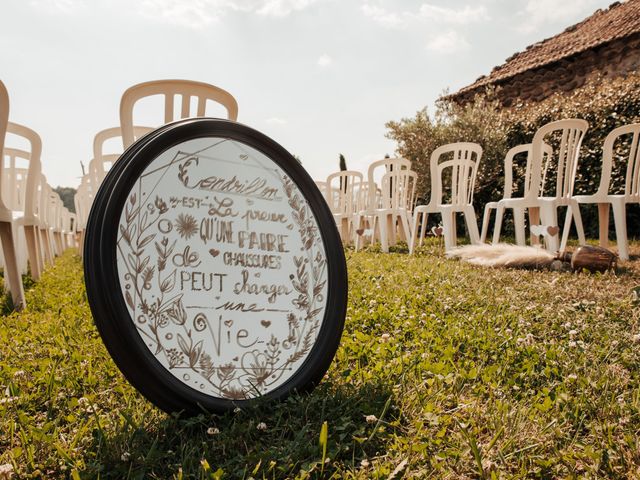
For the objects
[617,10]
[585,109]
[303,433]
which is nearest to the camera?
[303,433]

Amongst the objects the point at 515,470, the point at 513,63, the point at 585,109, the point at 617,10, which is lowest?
the point at 515,470

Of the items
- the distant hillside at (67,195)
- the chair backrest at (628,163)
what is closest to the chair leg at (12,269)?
the chair backrest at (628,163)

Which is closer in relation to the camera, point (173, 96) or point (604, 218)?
point (173, 96)

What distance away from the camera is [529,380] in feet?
5.53

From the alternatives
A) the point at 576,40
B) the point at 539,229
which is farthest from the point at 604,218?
the point at 576,40

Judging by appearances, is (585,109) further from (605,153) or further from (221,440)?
(221,440)

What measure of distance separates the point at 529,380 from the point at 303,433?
0.93 metres

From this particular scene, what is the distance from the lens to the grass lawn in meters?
1.15

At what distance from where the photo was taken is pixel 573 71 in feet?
39.9

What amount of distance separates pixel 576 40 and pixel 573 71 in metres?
1.38

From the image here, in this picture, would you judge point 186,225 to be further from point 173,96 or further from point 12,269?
point 12,269

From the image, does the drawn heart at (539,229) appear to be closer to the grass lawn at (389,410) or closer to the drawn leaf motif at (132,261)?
the grass lawn at (389,410)

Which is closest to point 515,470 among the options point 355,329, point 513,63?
point 355,329

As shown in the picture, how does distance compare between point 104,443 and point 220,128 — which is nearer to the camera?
point 104,443
